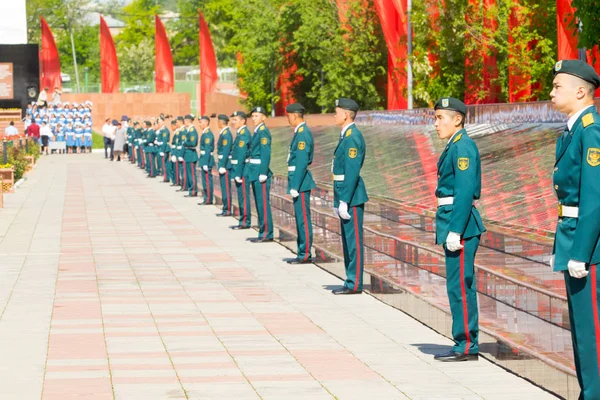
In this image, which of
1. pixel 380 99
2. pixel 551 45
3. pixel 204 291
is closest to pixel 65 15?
pixel 380 99

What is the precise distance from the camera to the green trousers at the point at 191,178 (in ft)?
92.3

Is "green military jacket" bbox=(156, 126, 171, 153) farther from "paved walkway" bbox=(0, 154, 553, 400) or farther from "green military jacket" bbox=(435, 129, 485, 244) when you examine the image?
"green military jacket" bbox=(435, 129, 485, 244)

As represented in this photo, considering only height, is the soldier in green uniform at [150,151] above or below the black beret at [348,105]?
below

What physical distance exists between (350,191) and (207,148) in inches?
537

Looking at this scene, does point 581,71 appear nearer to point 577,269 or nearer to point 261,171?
point 577,269

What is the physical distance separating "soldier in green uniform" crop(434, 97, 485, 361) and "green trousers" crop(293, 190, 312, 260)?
20.4 ft

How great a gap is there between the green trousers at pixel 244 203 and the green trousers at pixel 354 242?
703 centimetres

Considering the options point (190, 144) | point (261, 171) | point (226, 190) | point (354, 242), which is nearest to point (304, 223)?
point (261, 171)

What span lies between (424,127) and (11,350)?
15102mm

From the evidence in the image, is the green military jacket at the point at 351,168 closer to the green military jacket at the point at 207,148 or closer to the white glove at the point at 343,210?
the white glove at the point at 343,210

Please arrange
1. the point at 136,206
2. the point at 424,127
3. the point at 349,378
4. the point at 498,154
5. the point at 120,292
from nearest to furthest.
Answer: the point at 349,378
the point at 120,292
the point at 498,154
the point at 424,127
the point at 136,206

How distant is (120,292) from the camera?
12156 mm

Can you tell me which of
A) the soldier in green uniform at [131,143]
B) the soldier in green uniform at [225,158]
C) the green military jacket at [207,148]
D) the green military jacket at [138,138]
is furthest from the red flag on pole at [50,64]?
the soldier in green uniform at [225,158]

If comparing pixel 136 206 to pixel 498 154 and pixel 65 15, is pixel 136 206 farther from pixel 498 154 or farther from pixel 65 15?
pixel 65 15
